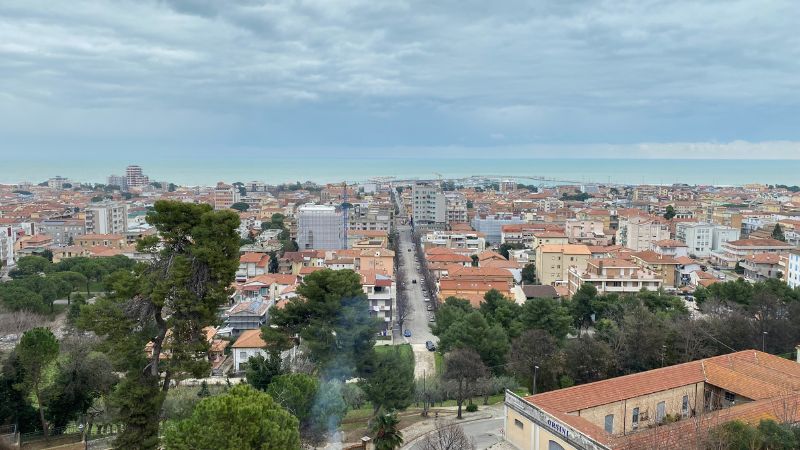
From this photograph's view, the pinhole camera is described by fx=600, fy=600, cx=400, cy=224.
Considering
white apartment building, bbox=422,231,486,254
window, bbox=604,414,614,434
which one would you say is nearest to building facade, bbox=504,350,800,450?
window, bbox=604,414,614,434

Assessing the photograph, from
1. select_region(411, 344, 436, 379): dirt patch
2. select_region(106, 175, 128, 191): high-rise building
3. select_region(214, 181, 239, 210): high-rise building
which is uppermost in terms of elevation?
select_region(106, 175, 128, 191): high-rise building

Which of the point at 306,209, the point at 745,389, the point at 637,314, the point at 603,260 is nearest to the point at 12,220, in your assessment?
the point at 306,209

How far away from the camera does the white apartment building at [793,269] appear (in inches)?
1078

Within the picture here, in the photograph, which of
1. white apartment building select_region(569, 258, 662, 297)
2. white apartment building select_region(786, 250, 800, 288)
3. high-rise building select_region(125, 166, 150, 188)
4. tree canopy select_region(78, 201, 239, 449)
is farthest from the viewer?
high-rise building select_region(125, 166, 150, 188)

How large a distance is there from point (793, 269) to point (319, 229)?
27.1m

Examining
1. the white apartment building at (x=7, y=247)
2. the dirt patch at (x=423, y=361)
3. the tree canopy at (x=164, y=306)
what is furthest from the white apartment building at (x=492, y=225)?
the tree canopy at (x=164, y=306)

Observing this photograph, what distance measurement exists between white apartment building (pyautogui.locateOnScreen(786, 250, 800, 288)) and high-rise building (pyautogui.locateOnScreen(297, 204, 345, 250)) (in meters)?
26.0

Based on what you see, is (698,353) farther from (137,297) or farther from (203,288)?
(137,297)

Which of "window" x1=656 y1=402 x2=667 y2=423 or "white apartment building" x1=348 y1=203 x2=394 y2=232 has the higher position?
"white apartment building" x1=348 y1=203 x2=394 y2=232

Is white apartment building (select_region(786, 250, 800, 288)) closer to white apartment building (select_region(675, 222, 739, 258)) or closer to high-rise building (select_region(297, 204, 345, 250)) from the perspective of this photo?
white apartment building (select_region(675, 222, 739, 258))

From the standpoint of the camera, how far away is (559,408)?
10.0 meters

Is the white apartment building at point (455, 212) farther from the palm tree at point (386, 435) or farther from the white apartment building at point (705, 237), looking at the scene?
the palm tree at point (386, 435)

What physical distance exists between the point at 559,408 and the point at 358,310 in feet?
15.2

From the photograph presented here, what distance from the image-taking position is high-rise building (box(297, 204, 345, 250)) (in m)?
40.8
